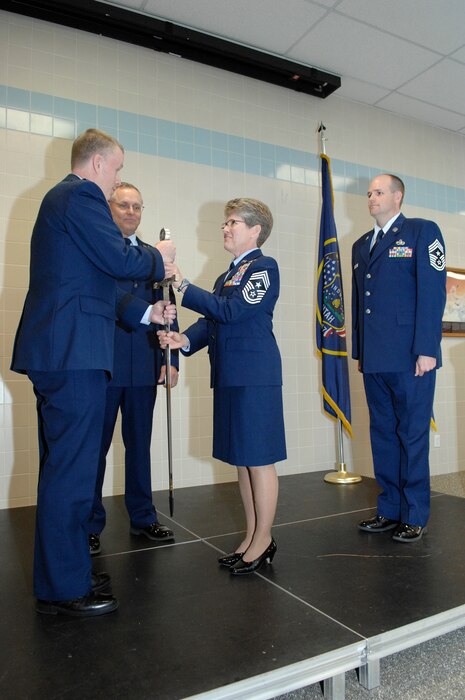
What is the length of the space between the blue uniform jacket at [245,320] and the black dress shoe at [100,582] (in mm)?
758

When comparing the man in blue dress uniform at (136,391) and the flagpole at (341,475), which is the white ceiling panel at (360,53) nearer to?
the man in blue dress uniform at (136,391)

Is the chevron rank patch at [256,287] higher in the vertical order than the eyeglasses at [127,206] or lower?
lower

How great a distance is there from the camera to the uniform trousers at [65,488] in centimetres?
148

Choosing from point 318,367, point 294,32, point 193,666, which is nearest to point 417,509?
point 193,666

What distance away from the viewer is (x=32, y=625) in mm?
1463

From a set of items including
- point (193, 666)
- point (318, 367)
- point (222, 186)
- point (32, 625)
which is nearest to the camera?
point (193, 666)

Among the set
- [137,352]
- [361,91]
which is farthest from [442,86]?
[137,352]

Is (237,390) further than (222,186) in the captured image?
No

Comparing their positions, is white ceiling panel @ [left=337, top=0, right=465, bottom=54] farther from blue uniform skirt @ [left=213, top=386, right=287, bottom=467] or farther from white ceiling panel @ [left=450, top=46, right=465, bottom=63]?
blue uniform skirt @ [left=213, top=386, right=287, bottom=467]

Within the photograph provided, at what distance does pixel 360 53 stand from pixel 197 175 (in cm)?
149

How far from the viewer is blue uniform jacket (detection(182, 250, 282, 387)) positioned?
1764mm

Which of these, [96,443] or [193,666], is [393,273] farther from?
[193,666]

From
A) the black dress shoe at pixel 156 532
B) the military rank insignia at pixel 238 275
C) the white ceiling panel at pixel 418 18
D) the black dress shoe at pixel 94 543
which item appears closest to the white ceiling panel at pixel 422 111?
the white ceiling panel at pixel 418 18

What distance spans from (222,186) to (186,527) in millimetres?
2419
